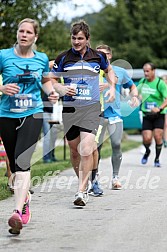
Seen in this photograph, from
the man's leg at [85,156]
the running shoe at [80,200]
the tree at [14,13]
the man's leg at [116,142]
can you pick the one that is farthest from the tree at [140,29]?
the running shoe at [80,200]

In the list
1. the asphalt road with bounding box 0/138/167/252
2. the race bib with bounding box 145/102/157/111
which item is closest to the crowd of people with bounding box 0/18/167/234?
the asphalt road with bounding box 0/138/167/252

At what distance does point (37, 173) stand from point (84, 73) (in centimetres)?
382

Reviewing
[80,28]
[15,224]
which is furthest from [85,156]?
[15,224]

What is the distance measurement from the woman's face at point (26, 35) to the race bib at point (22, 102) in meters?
0.49

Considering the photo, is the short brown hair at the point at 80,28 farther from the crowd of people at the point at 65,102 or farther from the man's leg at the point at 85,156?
the man's leg at the point at 85,156

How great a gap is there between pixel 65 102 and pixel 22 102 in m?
1.79

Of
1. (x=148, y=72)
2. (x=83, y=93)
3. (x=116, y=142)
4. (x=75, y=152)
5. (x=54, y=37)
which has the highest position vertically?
(x=54, y=37)

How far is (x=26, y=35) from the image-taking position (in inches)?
272

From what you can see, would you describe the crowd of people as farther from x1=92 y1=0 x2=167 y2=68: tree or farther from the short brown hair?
x1=92 y1=0 x2=167 y2=68: tree

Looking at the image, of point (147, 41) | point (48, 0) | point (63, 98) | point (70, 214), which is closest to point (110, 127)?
point (63, 98)

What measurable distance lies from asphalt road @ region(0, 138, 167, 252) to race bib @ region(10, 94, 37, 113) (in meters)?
1.13

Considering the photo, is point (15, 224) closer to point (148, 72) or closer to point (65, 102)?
point (65, 102)

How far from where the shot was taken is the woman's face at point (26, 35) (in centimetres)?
688

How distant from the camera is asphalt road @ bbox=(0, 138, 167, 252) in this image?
6035mm
